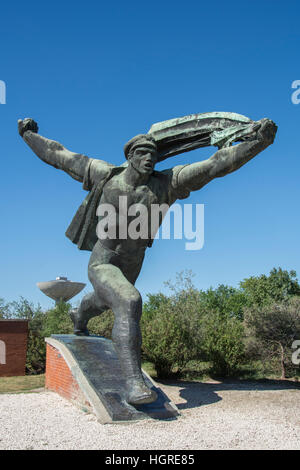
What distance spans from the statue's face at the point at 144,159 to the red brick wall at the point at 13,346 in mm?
7937

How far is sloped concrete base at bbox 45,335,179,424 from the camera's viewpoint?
4727 mm

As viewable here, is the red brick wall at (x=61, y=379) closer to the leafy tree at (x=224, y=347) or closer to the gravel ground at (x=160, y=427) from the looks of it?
the gravel ground at (x=160, y=427)

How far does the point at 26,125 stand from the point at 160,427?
15.1ft

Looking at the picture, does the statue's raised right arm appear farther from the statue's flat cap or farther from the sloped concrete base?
the sloped concrete base

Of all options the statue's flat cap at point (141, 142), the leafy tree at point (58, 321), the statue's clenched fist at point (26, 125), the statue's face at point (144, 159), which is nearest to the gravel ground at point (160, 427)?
the statue's face at point (144, 159)

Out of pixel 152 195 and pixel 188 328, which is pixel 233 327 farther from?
pixel 152 195

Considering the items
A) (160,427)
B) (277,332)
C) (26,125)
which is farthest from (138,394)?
(277,332)

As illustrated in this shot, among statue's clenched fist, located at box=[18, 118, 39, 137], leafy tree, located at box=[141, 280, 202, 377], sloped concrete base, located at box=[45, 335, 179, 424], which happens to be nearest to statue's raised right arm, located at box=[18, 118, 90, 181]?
statue's clenched fist, located at box=[18, 118, 39, 137]

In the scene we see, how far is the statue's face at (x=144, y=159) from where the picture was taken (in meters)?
5.34

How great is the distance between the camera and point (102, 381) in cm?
539

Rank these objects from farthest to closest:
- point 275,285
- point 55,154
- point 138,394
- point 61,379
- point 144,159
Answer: point 275,285 → point 61,379 → point 55,154 → point 144,159 → point 138,394

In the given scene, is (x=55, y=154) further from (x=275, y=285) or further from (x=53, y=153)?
(x=275, y=285)

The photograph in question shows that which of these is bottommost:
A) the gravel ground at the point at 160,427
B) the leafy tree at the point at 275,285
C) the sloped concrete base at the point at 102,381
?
the gravel ground at the point at 160,427
